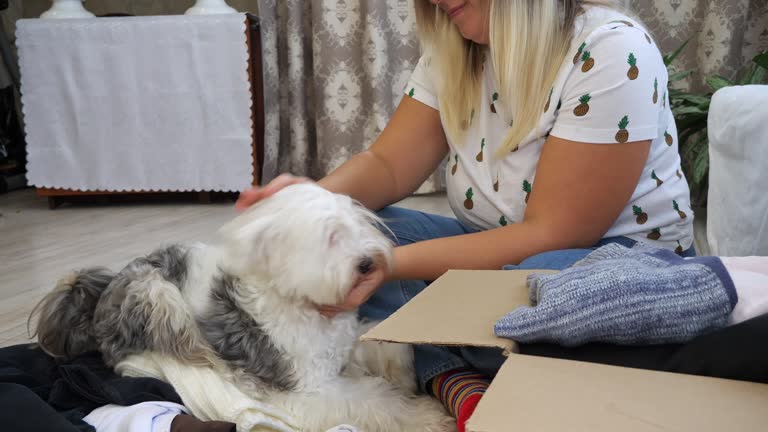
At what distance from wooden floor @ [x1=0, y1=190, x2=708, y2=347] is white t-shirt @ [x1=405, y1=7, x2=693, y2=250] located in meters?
1.00

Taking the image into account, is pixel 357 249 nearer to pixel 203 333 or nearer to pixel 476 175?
pixel 203 333

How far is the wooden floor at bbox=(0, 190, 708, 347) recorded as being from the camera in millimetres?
2061

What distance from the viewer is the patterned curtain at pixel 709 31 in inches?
114

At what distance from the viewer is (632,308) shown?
763mm

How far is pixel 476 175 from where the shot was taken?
1436 mm

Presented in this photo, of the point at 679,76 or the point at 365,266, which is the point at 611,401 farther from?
the point at 679,76

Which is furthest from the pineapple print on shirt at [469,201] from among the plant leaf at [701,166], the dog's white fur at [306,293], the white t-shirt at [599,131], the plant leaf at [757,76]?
the plant leaf at [757,76]

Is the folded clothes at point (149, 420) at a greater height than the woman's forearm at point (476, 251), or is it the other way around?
the woman's forearm at point (476, 251)

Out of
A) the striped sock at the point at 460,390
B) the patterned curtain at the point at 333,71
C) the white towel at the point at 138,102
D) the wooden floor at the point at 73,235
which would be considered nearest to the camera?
the striped sock at the point at 460,390

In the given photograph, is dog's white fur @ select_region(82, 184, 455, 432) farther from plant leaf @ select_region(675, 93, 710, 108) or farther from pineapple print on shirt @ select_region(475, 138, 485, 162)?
plant leaf @ select_region(675, 93, 710, 108)

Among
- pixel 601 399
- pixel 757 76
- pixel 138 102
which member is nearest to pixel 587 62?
pixel 601 399

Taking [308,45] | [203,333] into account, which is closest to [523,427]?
[203,333]

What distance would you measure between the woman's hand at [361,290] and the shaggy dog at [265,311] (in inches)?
0.5

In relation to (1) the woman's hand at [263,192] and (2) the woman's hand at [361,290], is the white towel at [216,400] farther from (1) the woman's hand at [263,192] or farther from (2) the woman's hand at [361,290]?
(1) the woman's hand at [263,192]
